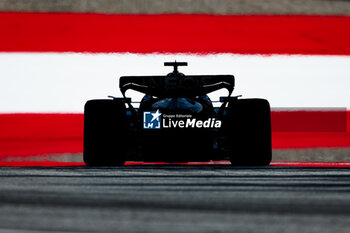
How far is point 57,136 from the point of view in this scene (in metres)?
7.59

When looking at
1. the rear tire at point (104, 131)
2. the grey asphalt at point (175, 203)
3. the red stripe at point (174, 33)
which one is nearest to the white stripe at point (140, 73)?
the red stripe at point (174, 33)

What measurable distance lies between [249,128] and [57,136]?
7.72 ft

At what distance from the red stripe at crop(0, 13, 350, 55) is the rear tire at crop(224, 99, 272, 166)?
216 centimetres

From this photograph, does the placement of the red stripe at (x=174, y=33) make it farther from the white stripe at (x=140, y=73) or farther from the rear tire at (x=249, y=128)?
the rear tire at (x=249, y=128)

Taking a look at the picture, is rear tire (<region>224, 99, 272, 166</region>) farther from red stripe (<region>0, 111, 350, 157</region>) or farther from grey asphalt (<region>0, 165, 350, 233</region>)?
red stripe (<region>0, 111, 350, 157</region>)

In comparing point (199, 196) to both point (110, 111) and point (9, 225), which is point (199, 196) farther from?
point (110, 111)

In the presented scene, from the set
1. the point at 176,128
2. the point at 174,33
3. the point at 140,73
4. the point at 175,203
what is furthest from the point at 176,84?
the point at 175,203

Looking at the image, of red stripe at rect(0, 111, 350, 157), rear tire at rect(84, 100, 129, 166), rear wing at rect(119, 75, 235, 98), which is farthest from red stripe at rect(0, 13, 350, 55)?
rear tire at rect(84, 100, 129, 166)

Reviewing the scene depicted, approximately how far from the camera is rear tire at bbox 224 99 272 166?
5.75m

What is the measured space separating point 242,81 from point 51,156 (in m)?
1.72

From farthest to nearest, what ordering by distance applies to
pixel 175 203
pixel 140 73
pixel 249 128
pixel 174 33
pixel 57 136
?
pixel 174 33, pixel 140 73, pixel 57 136, pixel 249 128, pixel 175 203

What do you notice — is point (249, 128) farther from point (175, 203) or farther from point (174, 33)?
point (175, 203)

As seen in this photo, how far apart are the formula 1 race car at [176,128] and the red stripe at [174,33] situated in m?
1.96

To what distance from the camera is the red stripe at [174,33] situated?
7898 mm
